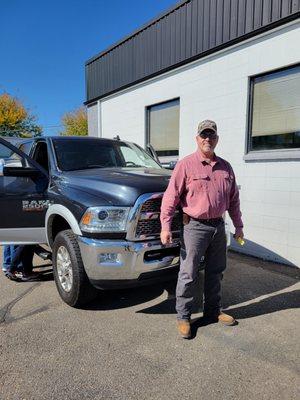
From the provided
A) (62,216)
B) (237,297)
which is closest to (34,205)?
(62,216)

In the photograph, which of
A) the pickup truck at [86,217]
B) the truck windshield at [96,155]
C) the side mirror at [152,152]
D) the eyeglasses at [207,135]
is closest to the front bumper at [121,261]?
the pickup truck at [86,217]

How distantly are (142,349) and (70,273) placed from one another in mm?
1179

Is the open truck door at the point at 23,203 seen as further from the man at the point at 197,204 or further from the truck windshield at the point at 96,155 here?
the man at the point at 197,204

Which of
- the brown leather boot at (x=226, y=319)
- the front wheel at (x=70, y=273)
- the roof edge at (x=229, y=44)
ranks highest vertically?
the roof edge at (x=229, y=44)

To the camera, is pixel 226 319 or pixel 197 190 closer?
pixel 197 190

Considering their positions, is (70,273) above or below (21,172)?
below

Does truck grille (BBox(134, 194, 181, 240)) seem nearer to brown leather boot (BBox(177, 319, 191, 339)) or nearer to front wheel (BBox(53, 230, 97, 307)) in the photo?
front wheel (BBox(53, 230, 97, 307))

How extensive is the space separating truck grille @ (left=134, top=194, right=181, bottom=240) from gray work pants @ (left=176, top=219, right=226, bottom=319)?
0.33 meters

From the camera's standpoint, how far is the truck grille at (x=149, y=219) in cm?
366

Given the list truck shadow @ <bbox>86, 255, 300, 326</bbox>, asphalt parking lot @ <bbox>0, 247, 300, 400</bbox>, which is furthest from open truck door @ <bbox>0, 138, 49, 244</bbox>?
truck shadow @ <bbox>86, 255, 300, 326</bbox>

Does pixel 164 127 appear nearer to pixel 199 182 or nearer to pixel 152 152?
pixel 152 152

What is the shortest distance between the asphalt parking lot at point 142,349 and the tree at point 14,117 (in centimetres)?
3475

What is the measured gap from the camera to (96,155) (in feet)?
16.8

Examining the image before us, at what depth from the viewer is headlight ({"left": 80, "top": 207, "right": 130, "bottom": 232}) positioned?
11.9 ft
